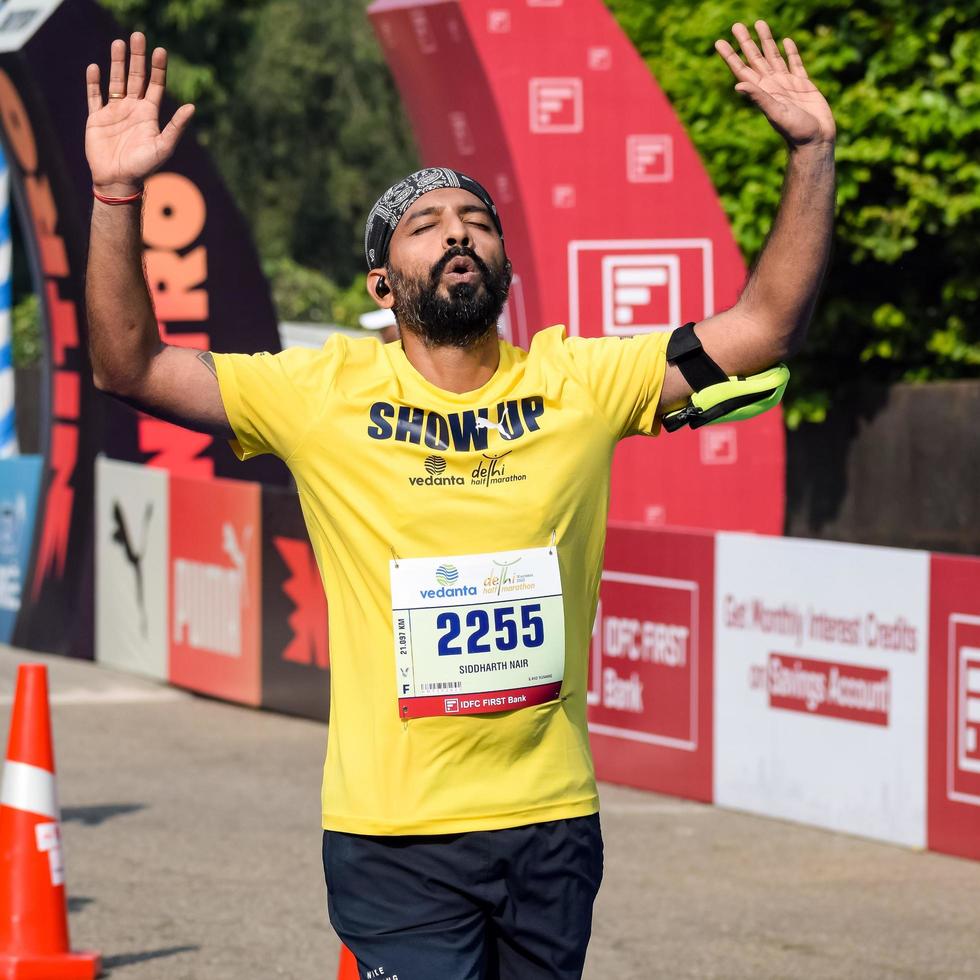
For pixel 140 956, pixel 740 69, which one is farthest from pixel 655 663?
pixel 740 69

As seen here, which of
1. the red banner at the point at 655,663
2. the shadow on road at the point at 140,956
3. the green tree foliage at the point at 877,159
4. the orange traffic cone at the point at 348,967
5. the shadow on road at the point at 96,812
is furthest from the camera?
the green tree foliage at the point at 877,159

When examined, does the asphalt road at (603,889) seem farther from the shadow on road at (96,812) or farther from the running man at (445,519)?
the running man at (445,519)

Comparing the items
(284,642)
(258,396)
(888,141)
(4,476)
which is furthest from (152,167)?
(4,476)

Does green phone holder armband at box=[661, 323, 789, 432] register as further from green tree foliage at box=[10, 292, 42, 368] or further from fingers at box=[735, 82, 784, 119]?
green tree foliage at box=[10, 292, 42, 368]

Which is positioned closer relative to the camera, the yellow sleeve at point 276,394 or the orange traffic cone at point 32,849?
the yellow sleeve at point 276,394

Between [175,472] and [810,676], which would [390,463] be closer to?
[810,676]

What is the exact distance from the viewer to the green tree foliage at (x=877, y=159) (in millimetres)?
14008

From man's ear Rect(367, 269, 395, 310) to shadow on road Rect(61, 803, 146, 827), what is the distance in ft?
19.0

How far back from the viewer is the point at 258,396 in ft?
11.1

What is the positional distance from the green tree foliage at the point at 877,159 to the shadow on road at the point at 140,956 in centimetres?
886

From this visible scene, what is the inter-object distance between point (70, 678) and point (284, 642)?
2.29 metres

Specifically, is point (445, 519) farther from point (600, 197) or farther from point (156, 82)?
point (600, 197)

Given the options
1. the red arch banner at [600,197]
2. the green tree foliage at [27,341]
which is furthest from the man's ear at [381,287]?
the green tree foliage at [27,341]

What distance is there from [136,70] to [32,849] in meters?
3.41
